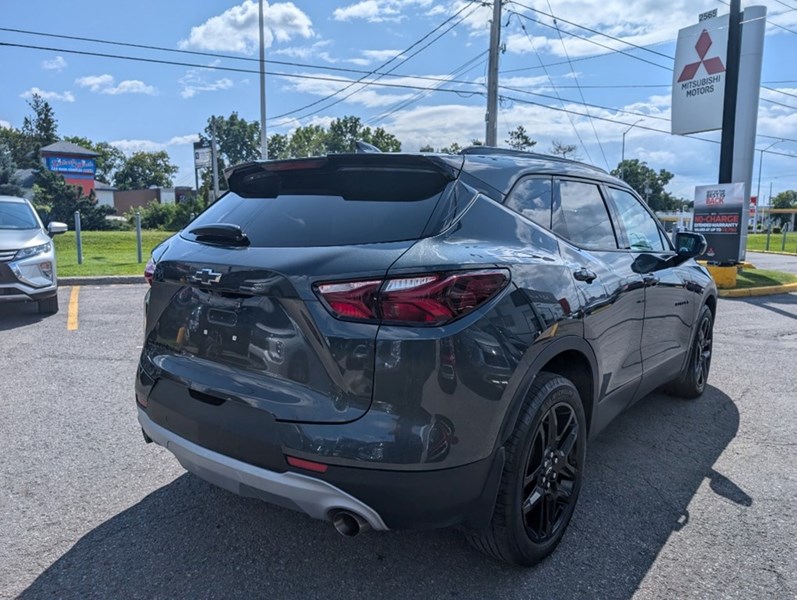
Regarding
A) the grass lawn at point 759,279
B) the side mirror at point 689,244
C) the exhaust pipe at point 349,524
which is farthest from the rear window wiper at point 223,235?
the grass lawn at point 759,279

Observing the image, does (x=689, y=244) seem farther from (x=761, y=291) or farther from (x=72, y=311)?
(x=761, y=291)

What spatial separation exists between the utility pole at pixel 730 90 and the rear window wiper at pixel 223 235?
15042mm

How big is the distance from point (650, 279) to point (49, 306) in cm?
770

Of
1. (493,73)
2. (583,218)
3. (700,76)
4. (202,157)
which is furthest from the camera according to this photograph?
(202,157)

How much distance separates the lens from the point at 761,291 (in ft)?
40.5

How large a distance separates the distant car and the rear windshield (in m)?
5.79

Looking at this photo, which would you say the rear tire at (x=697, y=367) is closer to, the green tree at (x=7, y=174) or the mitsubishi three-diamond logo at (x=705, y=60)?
the mitsubishi three-diamond logo at (x=705, y=60)

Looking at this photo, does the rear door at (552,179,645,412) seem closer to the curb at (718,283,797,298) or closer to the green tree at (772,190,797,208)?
the curb at (718,283,797,298)

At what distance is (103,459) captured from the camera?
11.9ft

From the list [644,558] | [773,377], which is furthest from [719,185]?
[644,558]

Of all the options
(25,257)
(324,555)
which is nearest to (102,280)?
(25,257)

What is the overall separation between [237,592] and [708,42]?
1741cm

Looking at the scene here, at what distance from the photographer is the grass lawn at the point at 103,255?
12.7 metres

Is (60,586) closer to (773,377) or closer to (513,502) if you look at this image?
(513,502)
